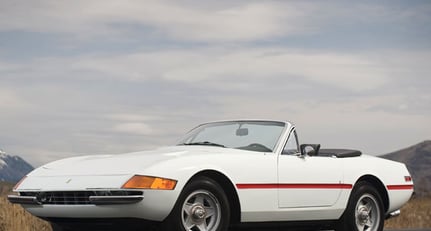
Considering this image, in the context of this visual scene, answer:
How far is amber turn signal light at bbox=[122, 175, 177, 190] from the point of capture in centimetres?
895

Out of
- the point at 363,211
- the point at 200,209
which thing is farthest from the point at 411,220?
the point at 200,209

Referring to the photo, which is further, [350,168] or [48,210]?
[350,168]

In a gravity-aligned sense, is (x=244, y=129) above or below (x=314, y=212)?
above

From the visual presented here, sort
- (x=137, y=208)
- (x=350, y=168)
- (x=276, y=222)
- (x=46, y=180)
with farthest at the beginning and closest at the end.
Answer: (x=350, y=168), (x=276, y=222), (x=46, y=180), (x=137, y=208)

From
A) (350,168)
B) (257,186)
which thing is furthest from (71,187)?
(350,168)

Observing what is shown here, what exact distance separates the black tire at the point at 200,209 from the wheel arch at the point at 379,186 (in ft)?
9.49

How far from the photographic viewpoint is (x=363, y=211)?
11555 millimetres

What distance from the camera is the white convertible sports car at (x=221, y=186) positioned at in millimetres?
9078

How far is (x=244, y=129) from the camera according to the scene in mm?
10984

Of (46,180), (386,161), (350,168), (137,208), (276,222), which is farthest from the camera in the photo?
(386,161)

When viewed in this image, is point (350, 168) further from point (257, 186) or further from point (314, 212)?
point (257, 186)

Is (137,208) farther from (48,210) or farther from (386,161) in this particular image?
(386,161)

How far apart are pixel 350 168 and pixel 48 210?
409cm

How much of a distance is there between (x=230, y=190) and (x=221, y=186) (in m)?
0.11
